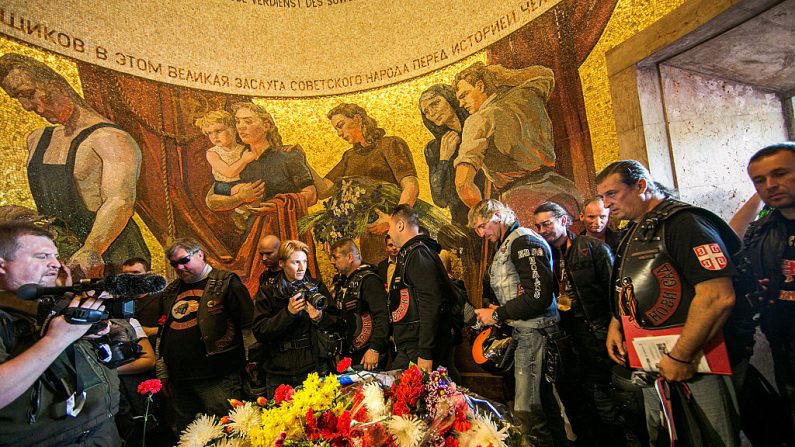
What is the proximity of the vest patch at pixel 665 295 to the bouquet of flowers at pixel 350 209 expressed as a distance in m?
5.09

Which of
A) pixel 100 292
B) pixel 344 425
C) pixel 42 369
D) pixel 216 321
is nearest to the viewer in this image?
pixel 344 425

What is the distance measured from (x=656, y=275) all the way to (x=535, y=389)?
1267mm

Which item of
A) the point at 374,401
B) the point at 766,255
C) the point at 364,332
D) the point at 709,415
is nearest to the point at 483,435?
the point at 374,401

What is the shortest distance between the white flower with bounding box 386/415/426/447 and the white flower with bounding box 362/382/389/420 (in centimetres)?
6

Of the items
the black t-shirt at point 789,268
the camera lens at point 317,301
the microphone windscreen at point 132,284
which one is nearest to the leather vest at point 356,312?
the camera lens at point 317,301

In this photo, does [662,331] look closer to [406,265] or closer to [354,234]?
[406,265]

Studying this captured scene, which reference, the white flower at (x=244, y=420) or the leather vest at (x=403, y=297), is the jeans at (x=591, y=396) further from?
Result: the white flower at (x=244, y=420)

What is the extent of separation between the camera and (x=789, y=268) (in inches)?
84.0

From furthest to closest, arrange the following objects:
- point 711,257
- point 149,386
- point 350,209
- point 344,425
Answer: point 350,209 → point 149,386 → point 711,257 → point 344,425

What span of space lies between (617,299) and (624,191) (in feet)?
2.00

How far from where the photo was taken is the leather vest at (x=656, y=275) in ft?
6.91

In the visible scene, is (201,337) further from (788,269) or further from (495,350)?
(788,269)

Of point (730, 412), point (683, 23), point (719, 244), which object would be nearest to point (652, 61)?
point (683, 23)

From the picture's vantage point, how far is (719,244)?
79.3 inches
